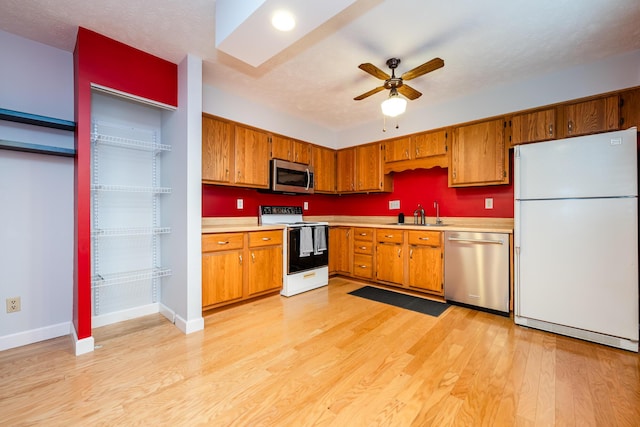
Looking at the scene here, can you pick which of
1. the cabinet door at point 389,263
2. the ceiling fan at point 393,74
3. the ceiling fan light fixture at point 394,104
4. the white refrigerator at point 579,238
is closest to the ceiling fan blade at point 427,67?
the ceiling fan at point 393,74

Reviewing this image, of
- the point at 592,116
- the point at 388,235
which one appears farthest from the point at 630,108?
the point at 388,235

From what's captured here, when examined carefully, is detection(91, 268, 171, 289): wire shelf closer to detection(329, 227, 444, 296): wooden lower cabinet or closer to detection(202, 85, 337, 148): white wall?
detection(202, 85, 337, 148): white wall

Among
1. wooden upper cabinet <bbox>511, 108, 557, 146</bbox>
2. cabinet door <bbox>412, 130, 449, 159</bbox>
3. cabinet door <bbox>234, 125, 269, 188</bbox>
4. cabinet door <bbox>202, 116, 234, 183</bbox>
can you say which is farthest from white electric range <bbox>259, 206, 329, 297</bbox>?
wooden upper cabinet <bbox>511, 108, 557, 146</bbox>

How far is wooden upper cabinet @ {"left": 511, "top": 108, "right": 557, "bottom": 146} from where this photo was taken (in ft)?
9.35

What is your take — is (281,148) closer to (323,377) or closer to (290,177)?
(290,177)

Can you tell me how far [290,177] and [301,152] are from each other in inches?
20.3

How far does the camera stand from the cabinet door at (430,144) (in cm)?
360

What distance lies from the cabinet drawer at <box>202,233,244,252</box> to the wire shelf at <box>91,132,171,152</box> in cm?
97

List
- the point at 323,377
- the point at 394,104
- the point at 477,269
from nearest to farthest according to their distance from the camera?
the point at 323,377
the point at 394,104
the point at 477,269

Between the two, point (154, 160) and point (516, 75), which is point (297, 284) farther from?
point (516, 75)

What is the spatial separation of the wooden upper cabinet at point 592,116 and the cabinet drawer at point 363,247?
8.26 ft

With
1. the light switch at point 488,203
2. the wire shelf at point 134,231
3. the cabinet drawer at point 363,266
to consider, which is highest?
the light switch at point 488,203

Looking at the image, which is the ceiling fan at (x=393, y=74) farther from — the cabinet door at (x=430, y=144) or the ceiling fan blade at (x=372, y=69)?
the cabinet door at (x=430, y=144)

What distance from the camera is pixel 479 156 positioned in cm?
330
